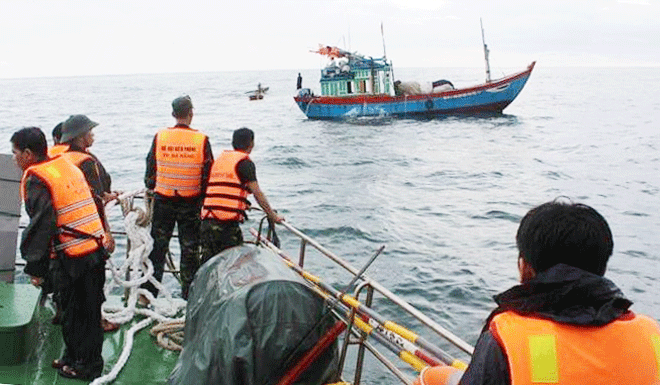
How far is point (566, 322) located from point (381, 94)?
4394cm

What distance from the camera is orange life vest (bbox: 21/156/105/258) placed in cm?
380

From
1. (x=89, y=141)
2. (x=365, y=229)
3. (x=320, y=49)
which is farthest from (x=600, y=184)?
(x=320, y=49)

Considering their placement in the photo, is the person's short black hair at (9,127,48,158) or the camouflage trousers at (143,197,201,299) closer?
the person's short black hair at (9,127,48,158)

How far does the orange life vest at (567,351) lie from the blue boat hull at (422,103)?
4328 centimetres

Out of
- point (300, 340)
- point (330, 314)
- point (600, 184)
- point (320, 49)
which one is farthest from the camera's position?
point (320, 49)

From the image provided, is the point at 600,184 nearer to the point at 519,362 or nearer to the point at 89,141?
the point at 89,141

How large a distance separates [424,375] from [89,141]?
3.42 metres

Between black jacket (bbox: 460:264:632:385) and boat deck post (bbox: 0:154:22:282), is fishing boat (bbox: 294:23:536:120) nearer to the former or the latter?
boat deck post (bbox: 0:154:22:282)

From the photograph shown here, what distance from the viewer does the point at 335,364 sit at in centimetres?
319

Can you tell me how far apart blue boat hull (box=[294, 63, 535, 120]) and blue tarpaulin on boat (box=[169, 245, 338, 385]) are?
1650 inches

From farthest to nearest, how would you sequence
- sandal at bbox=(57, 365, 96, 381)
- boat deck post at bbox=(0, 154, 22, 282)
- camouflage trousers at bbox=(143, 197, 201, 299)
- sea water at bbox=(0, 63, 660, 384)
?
sea water at bbox=(0, 63, 660, 384) → camouflage trousers at bbox=(143, 197, 201, 299) → boat deck post at bbox=(0, 154, 22, 282) → sandal at bbox=(57, 365, 96, 381)

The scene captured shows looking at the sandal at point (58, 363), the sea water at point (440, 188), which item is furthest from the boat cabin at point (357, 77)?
the sandal at point (58, 363)

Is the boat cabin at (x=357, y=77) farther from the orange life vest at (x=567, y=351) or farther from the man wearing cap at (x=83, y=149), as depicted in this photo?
the orange life vest at (x=567, y=351)

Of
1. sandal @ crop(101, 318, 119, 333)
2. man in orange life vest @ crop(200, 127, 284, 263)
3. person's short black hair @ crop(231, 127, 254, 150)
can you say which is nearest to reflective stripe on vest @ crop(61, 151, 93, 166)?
man in orange life vest @ crop(200, 127, 284, 263)
